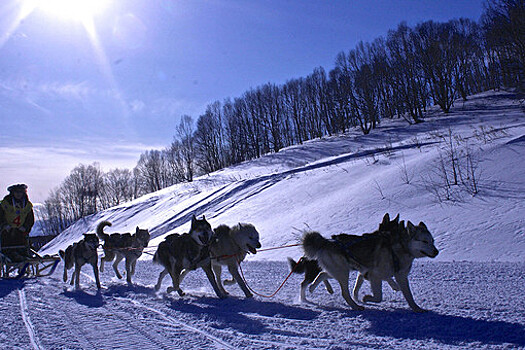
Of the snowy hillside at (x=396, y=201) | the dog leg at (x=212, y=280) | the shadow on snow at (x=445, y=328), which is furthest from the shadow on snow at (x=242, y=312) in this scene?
the snowy hillside at (x=396, y=201)

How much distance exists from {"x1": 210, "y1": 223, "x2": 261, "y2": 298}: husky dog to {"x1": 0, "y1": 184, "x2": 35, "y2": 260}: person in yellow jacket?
287 inches

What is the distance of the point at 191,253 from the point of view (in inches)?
266

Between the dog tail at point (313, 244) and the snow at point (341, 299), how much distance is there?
2.59ft

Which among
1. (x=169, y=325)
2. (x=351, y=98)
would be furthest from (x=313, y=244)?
(x=351, y=98)

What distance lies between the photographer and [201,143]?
2415 inches

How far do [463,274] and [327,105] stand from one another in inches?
2051

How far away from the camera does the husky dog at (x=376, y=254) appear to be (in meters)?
4.70

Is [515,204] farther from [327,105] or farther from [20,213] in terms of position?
[327,105]

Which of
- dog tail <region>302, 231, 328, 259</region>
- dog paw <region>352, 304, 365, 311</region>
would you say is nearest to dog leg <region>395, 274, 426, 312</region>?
dog paw <region>352, 304, 365, 311</region>

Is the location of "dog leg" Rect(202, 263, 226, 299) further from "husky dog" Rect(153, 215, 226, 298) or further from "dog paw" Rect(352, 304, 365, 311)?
"dog paw" Rect(352, 304, 365, 311)

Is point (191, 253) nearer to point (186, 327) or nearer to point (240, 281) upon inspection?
point (240, 281)

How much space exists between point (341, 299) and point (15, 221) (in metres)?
10.00

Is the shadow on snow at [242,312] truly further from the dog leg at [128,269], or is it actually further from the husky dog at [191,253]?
the dog leg at [128,269]

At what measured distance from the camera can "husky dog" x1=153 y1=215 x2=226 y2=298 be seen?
261 inches
